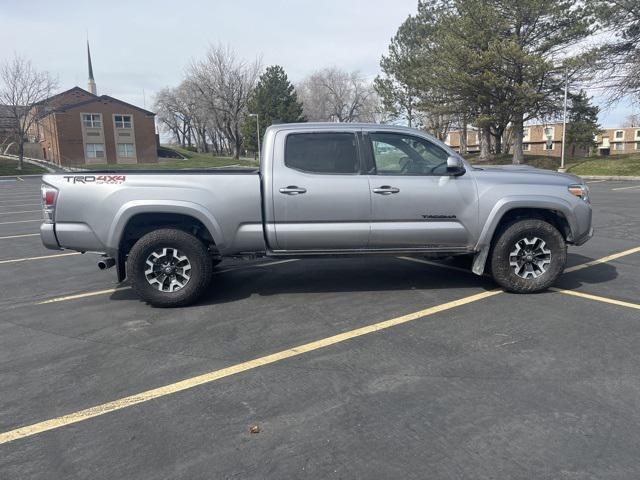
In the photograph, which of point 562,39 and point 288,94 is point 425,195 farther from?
point 288,94

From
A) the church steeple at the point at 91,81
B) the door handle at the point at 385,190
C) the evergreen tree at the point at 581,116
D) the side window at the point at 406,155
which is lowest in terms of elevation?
the door handle at the point at 385,190

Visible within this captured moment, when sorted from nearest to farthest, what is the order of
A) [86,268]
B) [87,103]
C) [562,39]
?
1. [86,268]
2. [562,39]
3. [87,103]

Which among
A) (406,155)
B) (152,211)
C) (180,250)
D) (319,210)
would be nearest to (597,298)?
(406,155)

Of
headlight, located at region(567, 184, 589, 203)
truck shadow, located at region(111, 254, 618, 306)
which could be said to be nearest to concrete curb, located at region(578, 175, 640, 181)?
truck shadow, located at region(111, 254, 618, 306)

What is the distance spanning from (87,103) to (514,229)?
60671 millimetres

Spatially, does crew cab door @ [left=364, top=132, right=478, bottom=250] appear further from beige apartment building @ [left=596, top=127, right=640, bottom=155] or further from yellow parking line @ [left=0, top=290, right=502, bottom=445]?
beige apartment building @ [left=596, top=127, right=640, bottom=155]

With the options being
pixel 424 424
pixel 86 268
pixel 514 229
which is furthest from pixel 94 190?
pixel 514 229

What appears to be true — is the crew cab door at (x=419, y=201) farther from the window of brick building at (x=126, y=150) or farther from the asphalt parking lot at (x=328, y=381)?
the window of brick building at (x=126, y=150)

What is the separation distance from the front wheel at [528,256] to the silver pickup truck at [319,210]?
0.01 m

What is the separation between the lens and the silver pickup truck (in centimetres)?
500

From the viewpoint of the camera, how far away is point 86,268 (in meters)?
7.22

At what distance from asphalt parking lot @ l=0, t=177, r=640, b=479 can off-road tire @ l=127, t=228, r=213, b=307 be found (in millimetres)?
184

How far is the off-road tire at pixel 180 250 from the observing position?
5.04 meters

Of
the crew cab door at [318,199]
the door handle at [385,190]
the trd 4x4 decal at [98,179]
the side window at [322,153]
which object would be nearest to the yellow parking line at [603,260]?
the door handle at [385,190]
